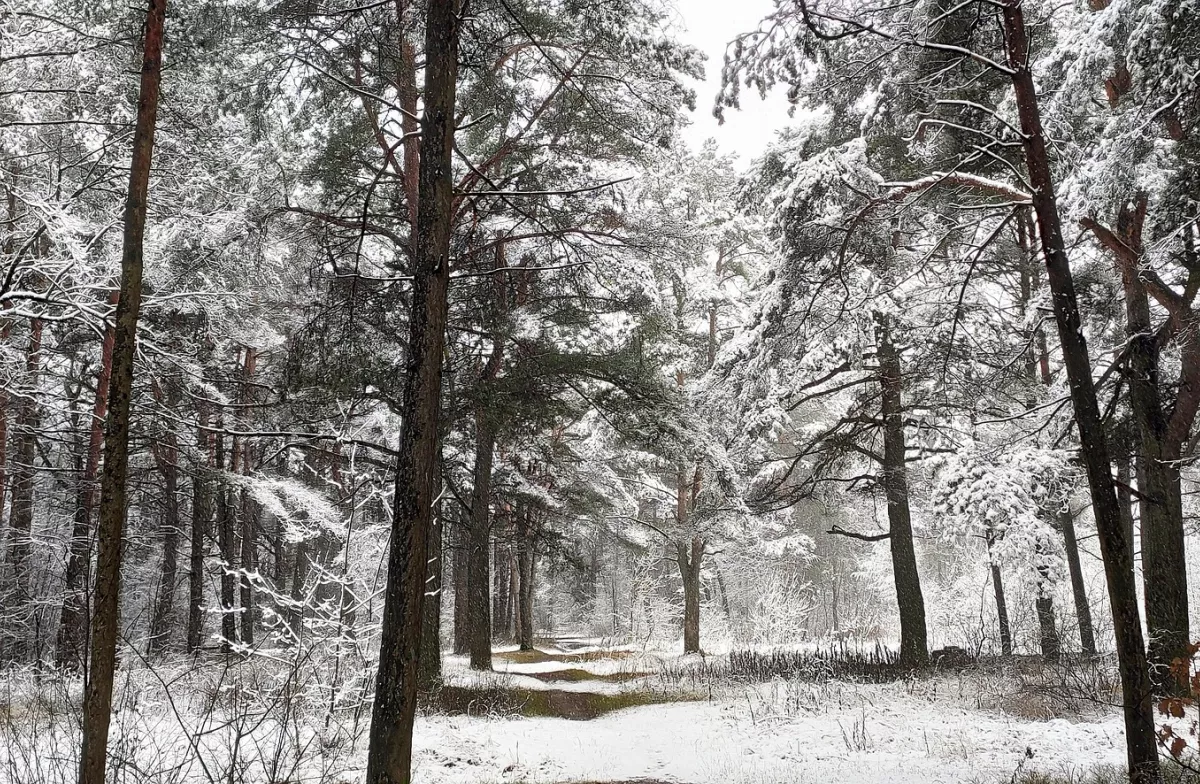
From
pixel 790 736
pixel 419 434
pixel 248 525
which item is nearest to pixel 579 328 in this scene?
pixel 790 736

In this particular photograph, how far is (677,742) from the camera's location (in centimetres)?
739

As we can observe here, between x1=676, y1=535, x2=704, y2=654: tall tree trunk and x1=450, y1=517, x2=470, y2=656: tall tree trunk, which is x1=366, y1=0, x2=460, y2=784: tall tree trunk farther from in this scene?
x1=676, y1=535, x2=704, y2=654: tall tree trunk

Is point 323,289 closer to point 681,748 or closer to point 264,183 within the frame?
point 264,183

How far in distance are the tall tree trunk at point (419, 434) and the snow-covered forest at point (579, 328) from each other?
0.10 feet

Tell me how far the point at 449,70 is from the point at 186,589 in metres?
27.6

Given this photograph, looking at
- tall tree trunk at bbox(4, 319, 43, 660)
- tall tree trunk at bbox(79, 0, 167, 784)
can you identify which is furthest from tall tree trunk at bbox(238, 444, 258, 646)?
tall tree trunk at bbox(79, 0, 167, 784)

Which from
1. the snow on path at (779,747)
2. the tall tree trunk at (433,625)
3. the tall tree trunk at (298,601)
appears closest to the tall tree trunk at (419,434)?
the tall tree trunk at (298,601)

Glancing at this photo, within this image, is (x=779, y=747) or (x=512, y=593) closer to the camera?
(x=779, y=747)

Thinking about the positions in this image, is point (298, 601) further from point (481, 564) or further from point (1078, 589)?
point (1078, 589)

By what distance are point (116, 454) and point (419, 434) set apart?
6.64 feet

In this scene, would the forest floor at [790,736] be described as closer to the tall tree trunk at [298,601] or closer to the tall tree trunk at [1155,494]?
the tall tree trunk at [1155,494]

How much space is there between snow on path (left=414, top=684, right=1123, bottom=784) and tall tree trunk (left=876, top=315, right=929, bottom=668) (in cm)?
227

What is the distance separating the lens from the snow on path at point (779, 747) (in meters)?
5.80

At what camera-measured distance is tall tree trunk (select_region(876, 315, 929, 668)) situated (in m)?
10.4
